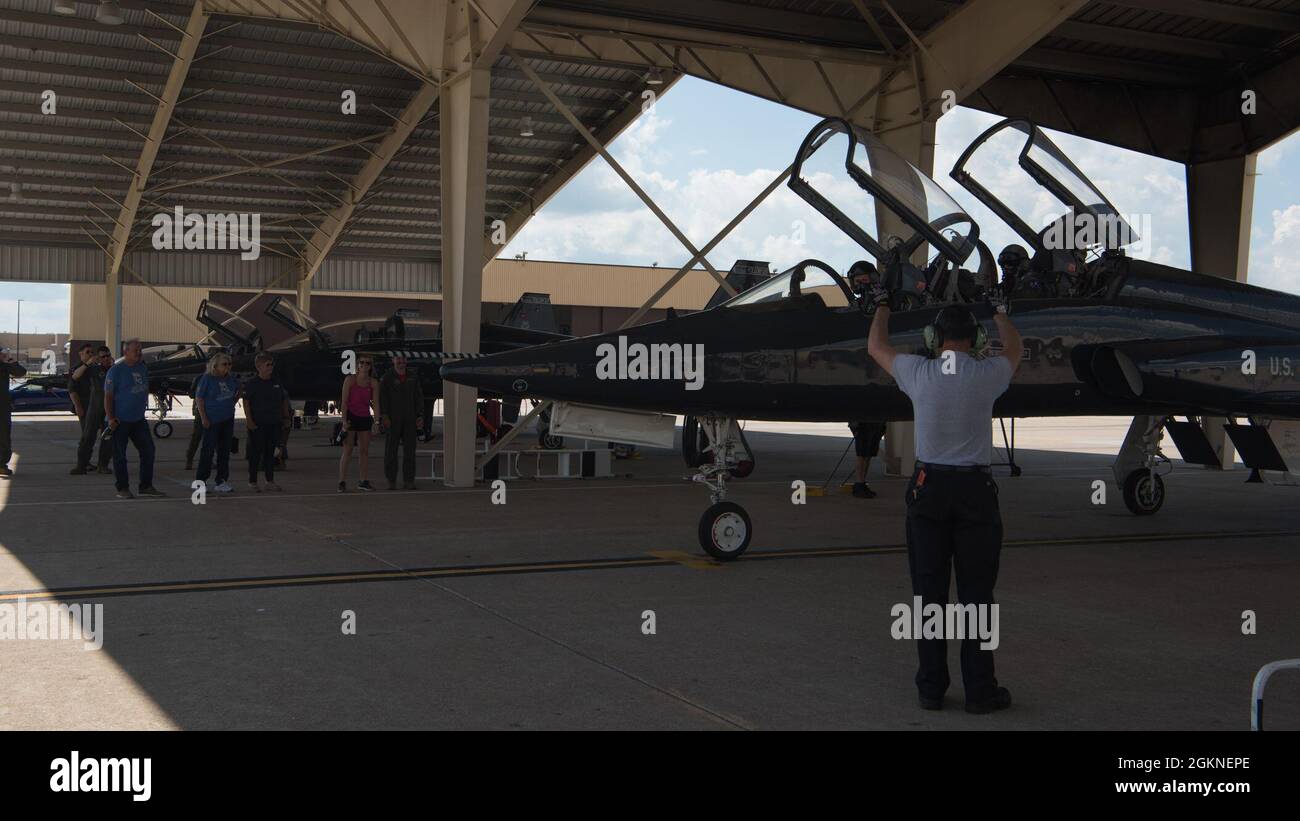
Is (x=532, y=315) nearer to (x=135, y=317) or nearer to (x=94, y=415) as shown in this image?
(x=94, y=415)

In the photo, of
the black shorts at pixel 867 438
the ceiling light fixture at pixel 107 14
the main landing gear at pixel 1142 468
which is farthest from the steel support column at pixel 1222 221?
the ceiling light fixture at pixel 107 14

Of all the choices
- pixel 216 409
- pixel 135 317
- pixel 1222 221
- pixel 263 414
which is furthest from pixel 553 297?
pixel 216 409

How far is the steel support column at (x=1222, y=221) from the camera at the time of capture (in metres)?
17.3

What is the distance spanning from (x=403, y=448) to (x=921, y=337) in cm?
711

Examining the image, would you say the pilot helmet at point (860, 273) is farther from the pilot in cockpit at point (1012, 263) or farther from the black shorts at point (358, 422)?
the black shorts at point (358, 422)

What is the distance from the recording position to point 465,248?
13.6 m

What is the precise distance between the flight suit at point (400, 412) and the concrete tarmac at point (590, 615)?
3.94ft

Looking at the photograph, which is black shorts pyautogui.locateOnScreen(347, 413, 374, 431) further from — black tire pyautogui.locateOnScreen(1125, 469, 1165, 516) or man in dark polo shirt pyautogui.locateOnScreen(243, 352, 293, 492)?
black tire pyautogui.locateOnScreen(1125, 469, 1165, 516)

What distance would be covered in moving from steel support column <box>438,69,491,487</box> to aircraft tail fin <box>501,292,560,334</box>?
9809 mm

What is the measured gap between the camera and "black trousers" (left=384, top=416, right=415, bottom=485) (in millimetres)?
12773

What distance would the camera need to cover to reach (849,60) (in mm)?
15977

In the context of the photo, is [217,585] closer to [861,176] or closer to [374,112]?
[861,176]
